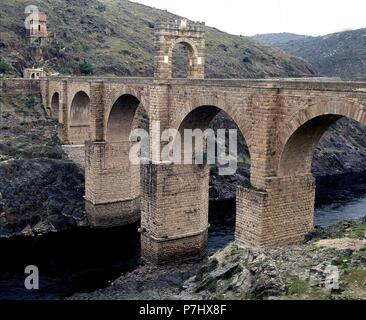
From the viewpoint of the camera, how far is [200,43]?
34.6 meters

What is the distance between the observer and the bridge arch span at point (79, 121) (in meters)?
52.3

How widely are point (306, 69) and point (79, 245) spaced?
84679 mm

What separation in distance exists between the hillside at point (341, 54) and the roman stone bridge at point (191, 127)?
7262 centimetres

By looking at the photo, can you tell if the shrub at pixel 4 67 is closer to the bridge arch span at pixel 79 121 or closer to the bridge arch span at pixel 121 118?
the bridge arch span at pixel 79 121

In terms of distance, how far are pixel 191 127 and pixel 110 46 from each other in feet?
202

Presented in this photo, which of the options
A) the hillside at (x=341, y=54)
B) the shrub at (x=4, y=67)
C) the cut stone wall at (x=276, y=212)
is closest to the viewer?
the cut stone wall at (x=276, y=212)

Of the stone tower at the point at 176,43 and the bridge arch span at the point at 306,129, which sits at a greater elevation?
the stone tower at the point at 176,43

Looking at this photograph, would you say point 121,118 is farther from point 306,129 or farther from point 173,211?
point 306,129

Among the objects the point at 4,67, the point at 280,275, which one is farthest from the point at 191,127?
the point at 4,67

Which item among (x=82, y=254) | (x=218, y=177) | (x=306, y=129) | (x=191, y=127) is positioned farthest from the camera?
(x=218, y=177)

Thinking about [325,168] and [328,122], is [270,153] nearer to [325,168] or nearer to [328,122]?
[328,122]

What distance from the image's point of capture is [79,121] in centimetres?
5391

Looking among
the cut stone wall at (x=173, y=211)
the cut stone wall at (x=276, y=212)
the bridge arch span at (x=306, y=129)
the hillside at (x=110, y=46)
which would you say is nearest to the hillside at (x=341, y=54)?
the hillside at (x=110, y=46)
